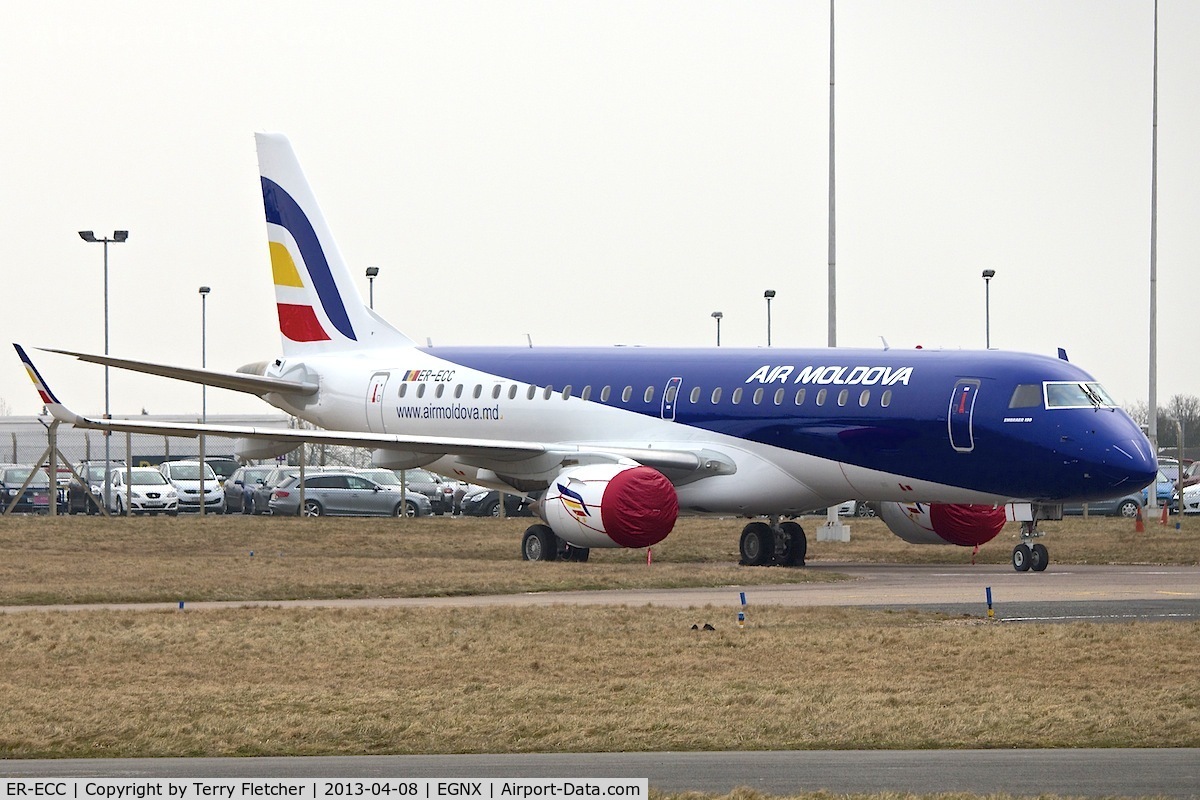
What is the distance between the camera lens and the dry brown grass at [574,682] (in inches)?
581

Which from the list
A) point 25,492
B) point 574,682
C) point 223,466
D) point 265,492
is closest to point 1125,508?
point 265,492

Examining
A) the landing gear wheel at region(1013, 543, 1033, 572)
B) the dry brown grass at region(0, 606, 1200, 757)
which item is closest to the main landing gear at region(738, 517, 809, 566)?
the landing gear wheel at region(1013, 543, 1033, 572)

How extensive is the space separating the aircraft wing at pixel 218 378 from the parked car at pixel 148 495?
52.9 feet

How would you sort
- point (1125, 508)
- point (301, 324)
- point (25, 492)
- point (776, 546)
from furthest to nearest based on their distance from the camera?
point (25, 492)
point (1125, 508)
point (301, 324)
point (776, 546)

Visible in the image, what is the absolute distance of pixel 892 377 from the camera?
3344cm

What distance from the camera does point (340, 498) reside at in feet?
183

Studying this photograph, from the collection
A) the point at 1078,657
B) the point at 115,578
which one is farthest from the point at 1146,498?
the point at 1078,657

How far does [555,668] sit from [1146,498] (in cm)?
4434

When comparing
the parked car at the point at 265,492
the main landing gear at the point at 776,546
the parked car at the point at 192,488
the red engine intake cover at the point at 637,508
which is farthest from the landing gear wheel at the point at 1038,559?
the parked car at the point at 192,488

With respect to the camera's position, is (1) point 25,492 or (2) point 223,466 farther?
(2) point 223,466

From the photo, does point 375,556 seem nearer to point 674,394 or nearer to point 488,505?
point 674,394

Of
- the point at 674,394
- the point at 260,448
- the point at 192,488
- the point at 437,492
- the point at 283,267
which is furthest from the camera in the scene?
the point at 437,492

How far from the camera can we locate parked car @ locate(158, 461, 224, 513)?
6053 cm

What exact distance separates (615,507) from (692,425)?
134 inches
